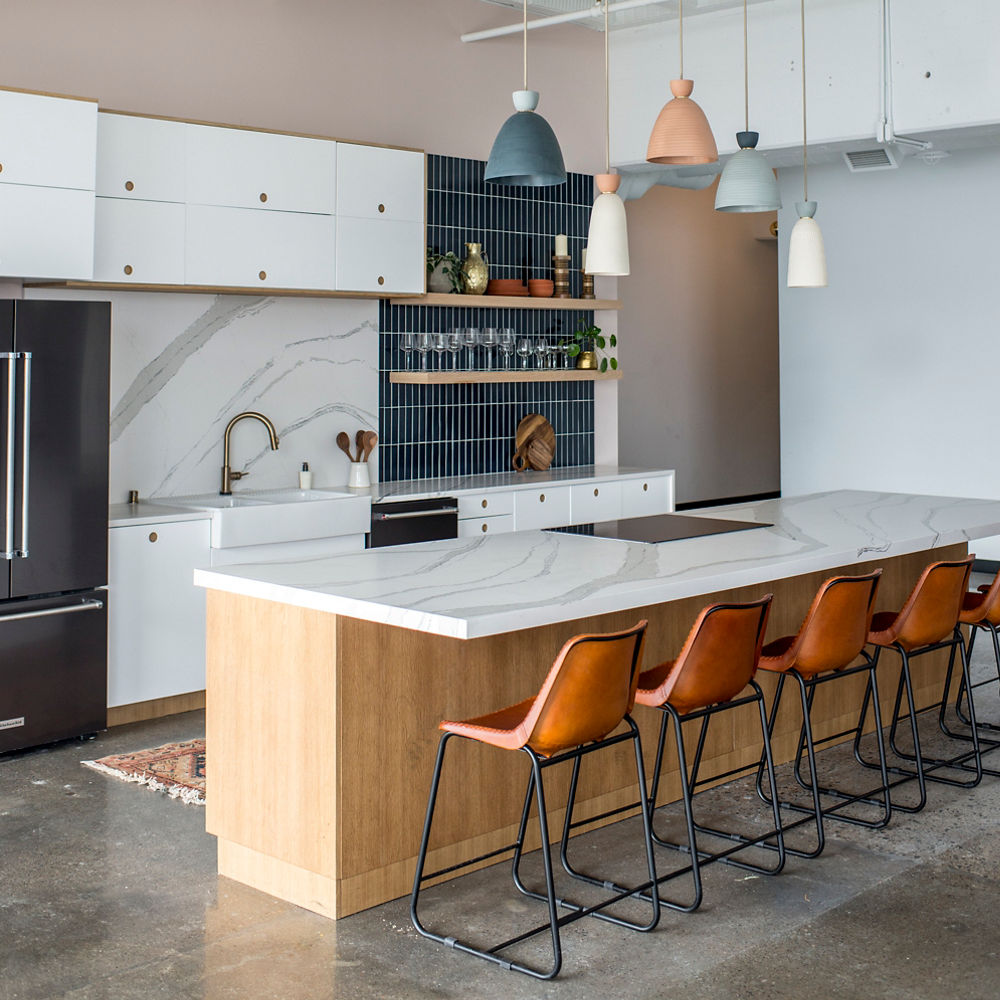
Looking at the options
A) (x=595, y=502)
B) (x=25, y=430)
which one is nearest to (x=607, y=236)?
(x=25, y=430)

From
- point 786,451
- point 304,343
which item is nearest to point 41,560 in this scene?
point 304,343

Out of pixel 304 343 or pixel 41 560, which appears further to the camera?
pixel 304 343

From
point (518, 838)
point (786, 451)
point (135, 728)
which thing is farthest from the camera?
point (786, 451)

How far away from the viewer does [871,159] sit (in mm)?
7914

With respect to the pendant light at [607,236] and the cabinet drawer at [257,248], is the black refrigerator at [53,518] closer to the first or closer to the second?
the cabinet drawer at [257,248]

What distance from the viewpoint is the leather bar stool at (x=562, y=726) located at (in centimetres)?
320

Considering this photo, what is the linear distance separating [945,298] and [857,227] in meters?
0.85

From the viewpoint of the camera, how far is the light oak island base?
350cm

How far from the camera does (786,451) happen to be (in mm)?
10078

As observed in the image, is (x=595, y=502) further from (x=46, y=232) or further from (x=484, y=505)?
(x=46, y=232)

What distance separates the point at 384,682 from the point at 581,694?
63cm

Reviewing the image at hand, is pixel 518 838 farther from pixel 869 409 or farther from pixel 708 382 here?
pixel 708 382

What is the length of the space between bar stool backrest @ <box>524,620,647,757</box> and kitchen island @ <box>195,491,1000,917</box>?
0.16 metres

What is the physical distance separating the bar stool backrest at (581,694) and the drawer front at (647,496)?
4320 mm
